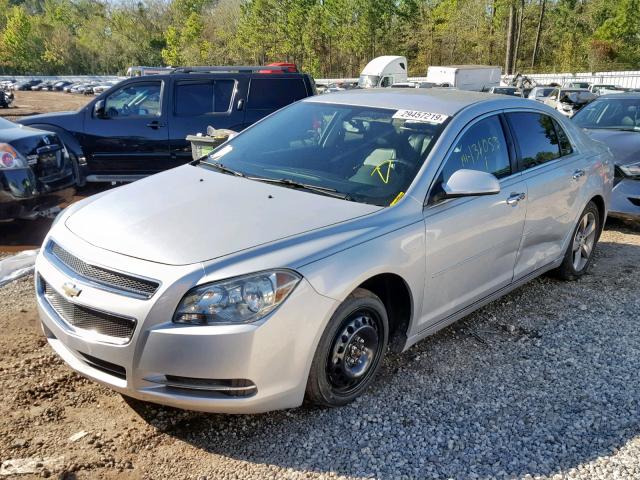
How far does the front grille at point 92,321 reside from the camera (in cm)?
263

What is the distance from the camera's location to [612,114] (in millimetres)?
8438

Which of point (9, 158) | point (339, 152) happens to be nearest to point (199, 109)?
point (9, 158)

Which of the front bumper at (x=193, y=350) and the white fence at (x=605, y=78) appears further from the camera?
the white fence at (x=605, y=78)

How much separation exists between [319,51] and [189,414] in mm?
68053

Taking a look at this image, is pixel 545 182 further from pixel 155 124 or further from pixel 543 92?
pixel 543 92

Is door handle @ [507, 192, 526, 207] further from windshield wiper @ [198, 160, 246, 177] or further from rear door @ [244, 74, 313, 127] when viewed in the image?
rear door @ [244, 74, 313, 127]

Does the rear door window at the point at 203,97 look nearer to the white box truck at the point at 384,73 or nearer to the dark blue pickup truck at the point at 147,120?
the dark blue pickup truck at the point at 147,120

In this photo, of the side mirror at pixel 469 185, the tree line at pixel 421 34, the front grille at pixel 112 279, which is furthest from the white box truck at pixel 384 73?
the front grille at pixel 112 279

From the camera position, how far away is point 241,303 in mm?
2619

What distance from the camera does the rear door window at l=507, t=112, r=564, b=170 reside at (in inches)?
170

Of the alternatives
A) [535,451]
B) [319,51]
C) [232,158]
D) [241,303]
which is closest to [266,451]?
[241,303]

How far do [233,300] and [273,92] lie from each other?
6.96 metres

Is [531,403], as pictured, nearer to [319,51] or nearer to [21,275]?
[21,275]

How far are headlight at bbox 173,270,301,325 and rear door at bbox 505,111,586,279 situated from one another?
7.76 ft
